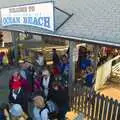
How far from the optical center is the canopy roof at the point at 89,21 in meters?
7.28

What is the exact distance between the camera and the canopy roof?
7277 mm

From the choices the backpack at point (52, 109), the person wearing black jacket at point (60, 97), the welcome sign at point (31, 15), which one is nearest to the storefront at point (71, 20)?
the welcome sign at point (31, 15)

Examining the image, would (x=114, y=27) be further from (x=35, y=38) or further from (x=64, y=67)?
(x=35, y=38)

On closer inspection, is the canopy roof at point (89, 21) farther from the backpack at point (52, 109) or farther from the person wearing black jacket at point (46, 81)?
the backpack at point (52, 109)

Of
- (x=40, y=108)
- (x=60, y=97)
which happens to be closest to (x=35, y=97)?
(x=40, y=108)

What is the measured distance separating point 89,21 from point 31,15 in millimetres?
3013

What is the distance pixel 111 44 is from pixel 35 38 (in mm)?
15352

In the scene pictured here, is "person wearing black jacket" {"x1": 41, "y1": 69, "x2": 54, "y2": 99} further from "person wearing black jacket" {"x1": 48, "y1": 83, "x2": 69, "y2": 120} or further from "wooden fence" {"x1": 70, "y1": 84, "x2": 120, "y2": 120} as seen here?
"person wearing black jacket" {"x1": 48, "y1": 83, "x2": 69, "y2": 120}

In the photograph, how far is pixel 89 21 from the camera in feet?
26.8

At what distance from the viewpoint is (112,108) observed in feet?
25.0

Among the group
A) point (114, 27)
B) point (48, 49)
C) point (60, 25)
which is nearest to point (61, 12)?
point (60, 25)

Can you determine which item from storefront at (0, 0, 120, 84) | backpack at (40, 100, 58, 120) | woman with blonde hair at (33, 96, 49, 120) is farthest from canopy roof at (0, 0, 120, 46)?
woman with blonde hair at (33, 96, 49, 120)

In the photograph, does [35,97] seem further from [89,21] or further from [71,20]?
[71,20]

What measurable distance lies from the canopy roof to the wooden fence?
5.34 feet
